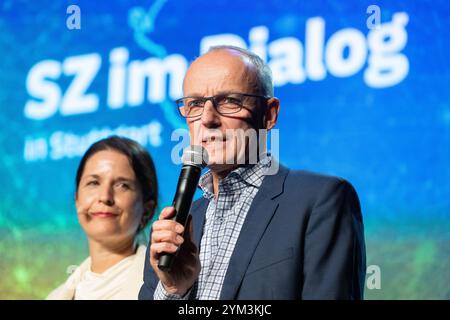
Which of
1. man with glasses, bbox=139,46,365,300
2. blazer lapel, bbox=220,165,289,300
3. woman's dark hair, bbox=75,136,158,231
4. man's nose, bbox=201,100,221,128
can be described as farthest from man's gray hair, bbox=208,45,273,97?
woman's dark hair, bbox=75,136,158,231

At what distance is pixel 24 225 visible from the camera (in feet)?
12.6

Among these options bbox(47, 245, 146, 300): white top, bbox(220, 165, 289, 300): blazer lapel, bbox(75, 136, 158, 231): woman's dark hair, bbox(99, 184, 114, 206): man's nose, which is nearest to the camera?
bbox(220, 165, 289, 300): blazer lapel

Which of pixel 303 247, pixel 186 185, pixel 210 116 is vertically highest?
pixel 210 116

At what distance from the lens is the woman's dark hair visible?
2.87 metres

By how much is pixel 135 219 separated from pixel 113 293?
0.34 m

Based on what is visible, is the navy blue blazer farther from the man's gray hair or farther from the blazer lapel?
the man's gray hair

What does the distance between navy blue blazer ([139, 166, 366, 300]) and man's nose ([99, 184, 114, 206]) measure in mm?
1185

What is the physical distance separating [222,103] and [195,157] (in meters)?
0.26

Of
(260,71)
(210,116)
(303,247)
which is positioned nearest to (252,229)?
(303,247)

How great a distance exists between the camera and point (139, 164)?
288 centimetres

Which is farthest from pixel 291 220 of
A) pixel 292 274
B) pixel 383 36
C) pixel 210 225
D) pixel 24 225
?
pixel 24 225

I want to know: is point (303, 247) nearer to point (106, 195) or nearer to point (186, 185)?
point (186, 185)

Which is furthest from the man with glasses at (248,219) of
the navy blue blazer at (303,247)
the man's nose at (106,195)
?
the man's nose at (106,195)
